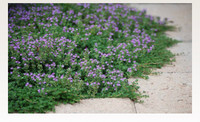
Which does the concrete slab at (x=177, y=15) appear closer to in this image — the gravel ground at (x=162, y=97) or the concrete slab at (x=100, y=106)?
the gravel ground at (x=162, y=97)

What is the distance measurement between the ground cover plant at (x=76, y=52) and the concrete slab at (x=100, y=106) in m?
0.06

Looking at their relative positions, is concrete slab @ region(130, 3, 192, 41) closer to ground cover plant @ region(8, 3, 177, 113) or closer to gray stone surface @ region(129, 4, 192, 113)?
gray stone surface @ region(129, 4, 192, 113)

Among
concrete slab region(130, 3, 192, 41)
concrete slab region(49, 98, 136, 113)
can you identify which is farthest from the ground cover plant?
concrete slab region(130, 3, 192, 41)

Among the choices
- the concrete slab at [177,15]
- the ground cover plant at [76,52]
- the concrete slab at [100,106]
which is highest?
the concrete slab at [177,15]

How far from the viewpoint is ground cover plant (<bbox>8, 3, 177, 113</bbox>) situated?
2.79 metres

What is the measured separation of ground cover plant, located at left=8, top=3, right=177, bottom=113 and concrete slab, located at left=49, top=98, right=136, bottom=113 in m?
0.06

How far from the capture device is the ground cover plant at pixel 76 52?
110 inches

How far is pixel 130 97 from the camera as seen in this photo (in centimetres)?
287

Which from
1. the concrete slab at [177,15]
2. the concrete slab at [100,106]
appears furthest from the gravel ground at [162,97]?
the concrete slab at [177,15]

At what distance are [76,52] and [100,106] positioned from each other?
1.21 meters

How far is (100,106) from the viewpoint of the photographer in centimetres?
265

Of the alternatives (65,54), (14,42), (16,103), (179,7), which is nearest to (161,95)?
(65,54)
